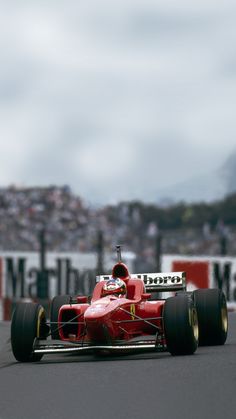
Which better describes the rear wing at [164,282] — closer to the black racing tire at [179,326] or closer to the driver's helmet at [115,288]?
the driver's helmet at [115,288]

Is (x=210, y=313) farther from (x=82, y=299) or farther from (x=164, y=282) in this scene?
(x=82, y=299)

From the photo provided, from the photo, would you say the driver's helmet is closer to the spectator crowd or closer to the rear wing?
the rear wing

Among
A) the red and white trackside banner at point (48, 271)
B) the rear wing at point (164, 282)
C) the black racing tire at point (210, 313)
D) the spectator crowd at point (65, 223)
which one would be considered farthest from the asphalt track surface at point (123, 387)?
the spectator crowd at point (65, 223)

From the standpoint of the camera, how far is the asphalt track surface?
991 centimetres

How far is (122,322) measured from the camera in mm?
14617

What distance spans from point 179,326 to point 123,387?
98.8 inches

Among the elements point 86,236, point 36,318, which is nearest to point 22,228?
point 86,236

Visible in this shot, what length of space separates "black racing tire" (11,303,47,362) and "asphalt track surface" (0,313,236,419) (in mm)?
165

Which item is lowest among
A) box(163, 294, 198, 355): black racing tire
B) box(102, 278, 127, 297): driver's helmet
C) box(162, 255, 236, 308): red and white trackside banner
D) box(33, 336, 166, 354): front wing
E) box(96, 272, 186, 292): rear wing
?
box(33, 336, 166, 354): front wing

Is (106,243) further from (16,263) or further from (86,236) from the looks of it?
(16,263)

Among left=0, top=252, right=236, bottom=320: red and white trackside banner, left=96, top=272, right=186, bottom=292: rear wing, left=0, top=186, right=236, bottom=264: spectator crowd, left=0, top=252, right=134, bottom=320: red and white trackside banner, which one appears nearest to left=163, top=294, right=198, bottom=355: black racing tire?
left=96, top=272, right=186, bottom=292: rear wing

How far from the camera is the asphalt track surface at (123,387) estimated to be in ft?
32.5

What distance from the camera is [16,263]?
114ft

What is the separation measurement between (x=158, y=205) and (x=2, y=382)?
1990 inches
